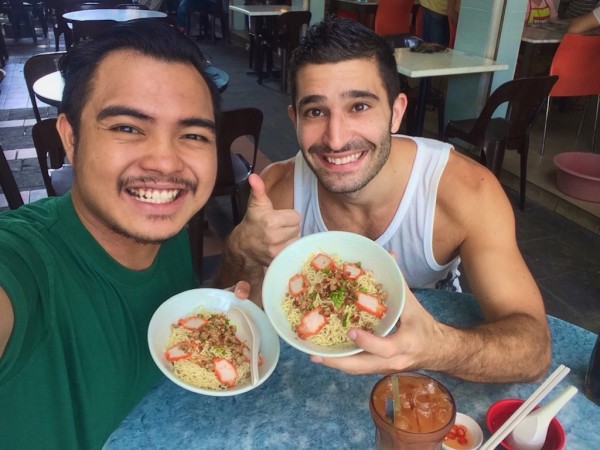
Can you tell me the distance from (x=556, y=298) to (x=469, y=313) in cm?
215

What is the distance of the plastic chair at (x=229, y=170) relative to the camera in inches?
131

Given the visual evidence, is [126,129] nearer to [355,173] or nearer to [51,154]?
[355,173]

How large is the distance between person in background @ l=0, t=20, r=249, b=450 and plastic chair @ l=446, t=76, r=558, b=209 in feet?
11.0

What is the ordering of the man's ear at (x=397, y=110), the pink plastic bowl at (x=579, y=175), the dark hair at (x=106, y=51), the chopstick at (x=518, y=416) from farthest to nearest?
the pink plastic bowl at (x=579, y=175) → the man's ear at (x=397, y=110) → the dark hair at (x=106, y=51) → the chopstick at (x=518, y=416)

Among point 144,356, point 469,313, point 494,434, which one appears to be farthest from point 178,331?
point 469,313

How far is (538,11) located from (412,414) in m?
7.02

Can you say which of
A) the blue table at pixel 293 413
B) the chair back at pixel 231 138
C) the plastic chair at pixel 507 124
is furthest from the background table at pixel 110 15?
the blue table at pixel 293 413

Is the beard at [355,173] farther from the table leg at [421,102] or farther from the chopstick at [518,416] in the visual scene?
the table leg at [421,102]

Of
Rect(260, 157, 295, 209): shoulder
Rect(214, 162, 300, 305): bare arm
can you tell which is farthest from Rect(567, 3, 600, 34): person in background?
Rect(214, 162, 300, 305): bare arm

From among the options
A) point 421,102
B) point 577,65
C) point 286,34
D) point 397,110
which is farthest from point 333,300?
point 286,34

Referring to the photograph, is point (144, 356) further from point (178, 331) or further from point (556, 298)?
point (556, 298)

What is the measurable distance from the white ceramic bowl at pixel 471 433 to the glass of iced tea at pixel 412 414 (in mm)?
94

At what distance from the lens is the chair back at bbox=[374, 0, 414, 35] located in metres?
7.75

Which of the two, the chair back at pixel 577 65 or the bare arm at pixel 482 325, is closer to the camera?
the bare arm at pixel 482 325
